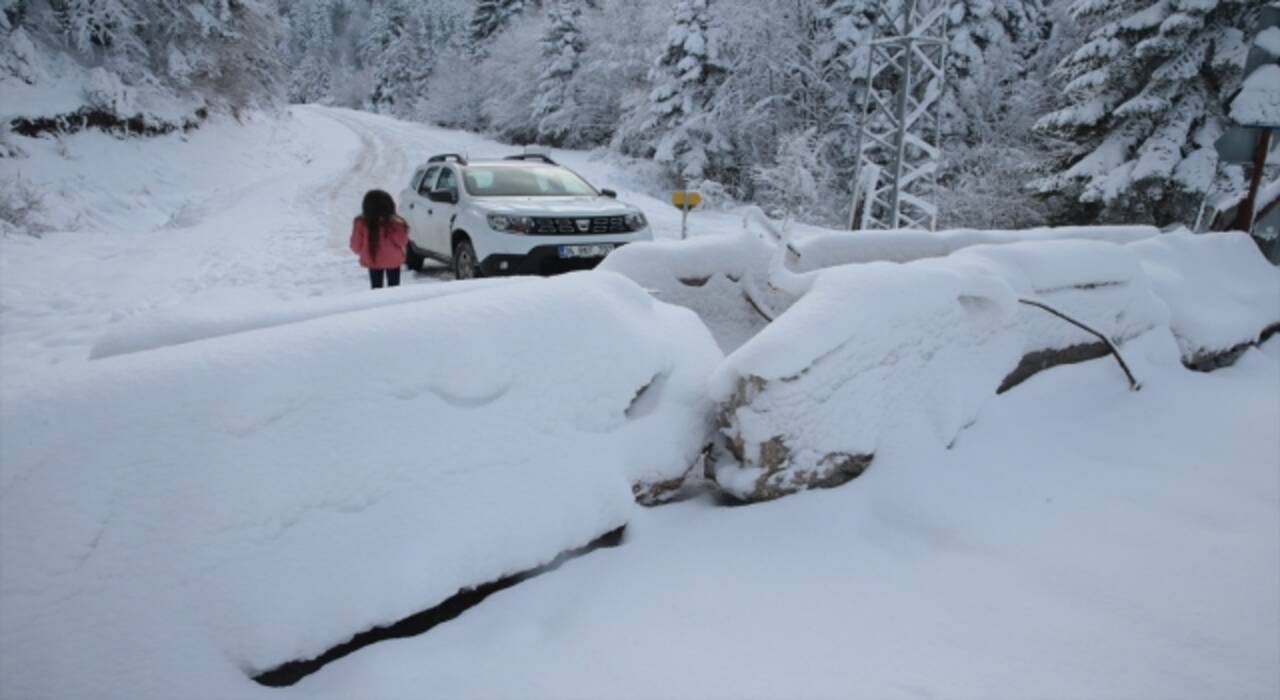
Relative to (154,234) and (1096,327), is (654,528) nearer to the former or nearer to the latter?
(1096,327)

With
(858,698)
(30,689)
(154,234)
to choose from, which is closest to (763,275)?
(858,698)

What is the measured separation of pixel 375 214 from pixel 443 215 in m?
1.45

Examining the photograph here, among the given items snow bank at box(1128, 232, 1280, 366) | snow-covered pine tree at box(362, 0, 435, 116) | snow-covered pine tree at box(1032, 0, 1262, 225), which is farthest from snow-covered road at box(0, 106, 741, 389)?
snow-covered pine tree at box(362, 0, 435, 116)

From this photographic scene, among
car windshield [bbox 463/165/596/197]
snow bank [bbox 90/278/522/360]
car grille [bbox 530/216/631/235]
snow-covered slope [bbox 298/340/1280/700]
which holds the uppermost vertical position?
car windshield [bbox 463/165/596/197]

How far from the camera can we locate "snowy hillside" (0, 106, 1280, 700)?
1.58 meters

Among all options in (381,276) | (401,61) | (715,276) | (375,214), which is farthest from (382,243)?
(401,61)

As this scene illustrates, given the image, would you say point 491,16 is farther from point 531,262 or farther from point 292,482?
point 292,482

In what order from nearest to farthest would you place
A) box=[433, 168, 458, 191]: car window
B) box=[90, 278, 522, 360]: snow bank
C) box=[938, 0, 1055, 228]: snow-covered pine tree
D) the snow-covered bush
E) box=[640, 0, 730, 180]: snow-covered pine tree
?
box=[90, 278, 522, 360]: snow bank, box=[433, 168, 458, 191]: car window, the snow-covered bush, box=[938, 0, 1055, 228]: snow-covered pine tree, box=[640, 0, 730, 180]: snow-covered pine tree

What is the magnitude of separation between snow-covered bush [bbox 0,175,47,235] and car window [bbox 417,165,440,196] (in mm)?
6294

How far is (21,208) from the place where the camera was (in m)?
9.96

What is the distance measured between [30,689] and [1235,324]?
275 inches

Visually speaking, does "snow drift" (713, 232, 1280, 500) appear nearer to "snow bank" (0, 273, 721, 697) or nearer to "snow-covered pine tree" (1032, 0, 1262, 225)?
"snow bank" (0, 273, 721, 697)

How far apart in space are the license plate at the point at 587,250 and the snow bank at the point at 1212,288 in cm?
474

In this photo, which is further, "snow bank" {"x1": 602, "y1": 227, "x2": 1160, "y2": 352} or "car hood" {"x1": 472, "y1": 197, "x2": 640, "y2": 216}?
"car hood" {"x1": 472, "y1": 197, "x2": 640, "y2": 216}
